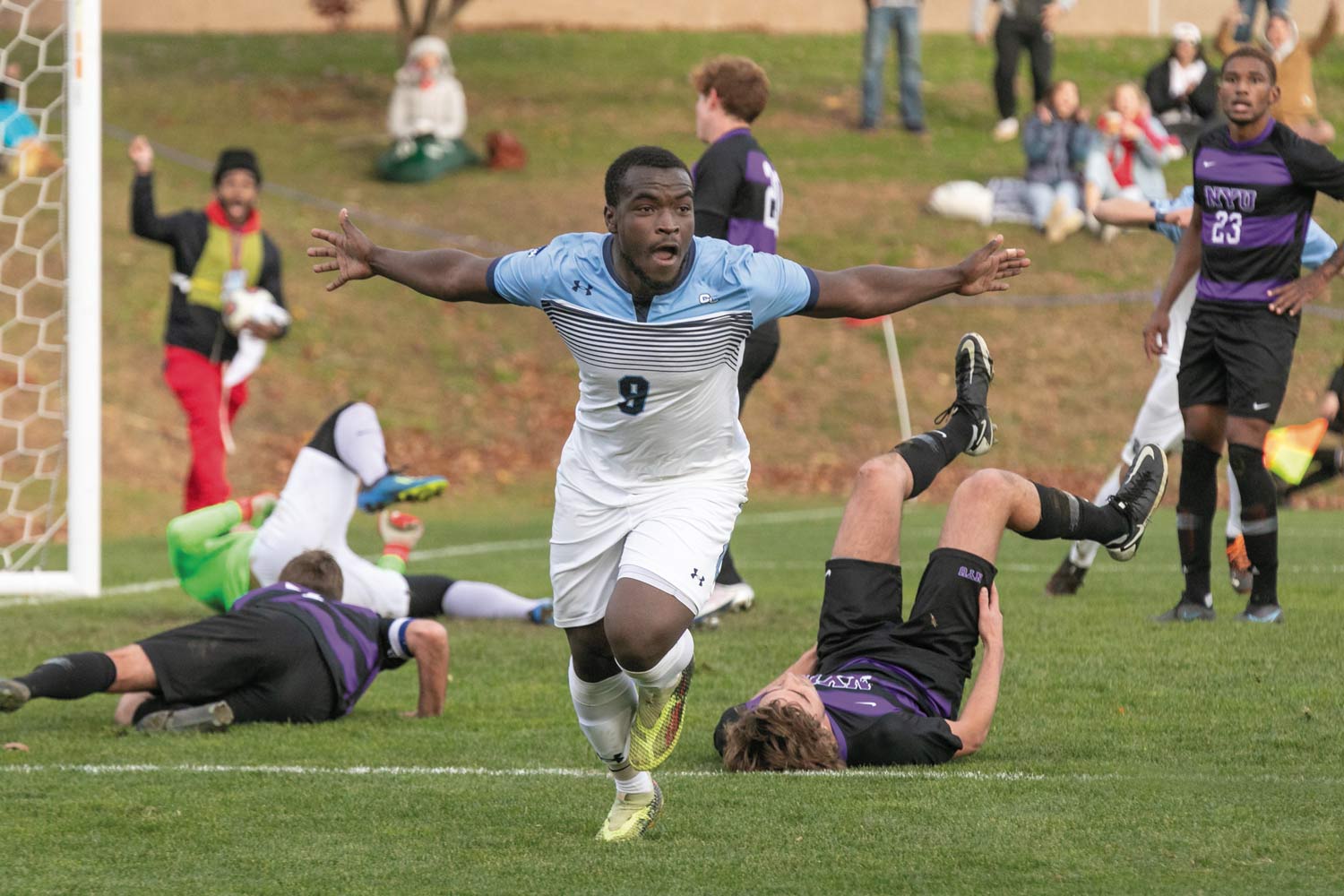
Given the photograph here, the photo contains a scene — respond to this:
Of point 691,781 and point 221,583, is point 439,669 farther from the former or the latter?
point 221,583

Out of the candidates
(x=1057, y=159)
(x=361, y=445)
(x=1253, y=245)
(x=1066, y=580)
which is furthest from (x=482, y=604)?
(x=1057, y=159)

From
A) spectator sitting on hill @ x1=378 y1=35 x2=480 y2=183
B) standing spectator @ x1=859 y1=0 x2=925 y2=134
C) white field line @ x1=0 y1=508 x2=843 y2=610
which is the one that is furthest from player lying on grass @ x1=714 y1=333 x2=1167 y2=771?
standing spectator @ x1=859 y1=0 x2=925 y2=134

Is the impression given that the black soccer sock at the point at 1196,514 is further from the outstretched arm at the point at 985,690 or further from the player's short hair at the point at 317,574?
the player's short hair at the point at 317,574

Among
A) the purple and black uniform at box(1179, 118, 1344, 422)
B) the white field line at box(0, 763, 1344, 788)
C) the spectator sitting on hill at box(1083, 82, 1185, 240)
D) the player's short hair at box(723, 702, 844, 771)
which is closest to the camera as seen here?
the white field line at box(0, 763, 1344, 788)

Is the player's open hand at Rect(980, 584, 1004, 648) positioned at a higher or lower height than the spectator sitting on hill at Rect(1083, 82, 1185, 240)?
lower

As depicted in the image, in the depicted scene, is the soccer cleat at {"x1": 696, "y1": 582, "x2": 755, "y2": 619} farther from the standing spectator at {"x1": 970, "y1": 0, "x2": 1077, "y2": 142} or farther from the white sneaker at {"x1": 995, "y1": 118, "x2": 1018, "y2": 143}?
the white sneaker at {"x1": 995, "y1": 118, "x2": 1018, "y2": 143}

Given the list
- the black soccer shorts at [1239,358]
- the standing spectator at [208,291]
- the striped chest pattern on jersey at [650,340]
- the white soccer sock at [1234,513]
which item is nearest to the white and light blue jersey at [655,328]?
the striped chest pattern on jersey at [650,340]

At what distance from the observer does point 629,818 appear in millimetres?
5148

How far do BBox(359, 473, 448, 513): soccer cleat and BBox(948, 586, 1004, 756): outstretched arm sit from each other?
375cm

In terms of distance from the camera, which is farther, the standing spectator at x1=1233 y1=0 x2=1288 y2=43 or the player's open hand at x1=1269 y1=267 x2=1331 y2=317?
the standing spectator at x1=1233 y1=0 x2=1288 y2=43

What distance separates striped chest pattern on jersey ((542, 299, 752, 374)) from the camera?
5074 mm

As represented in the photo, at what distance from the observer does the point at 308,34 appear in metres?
32.2

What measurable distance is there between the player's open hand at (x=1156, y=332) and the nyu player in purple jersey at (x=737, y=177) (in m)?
1.86

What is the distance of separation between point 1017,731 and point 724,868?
6.91 ft
